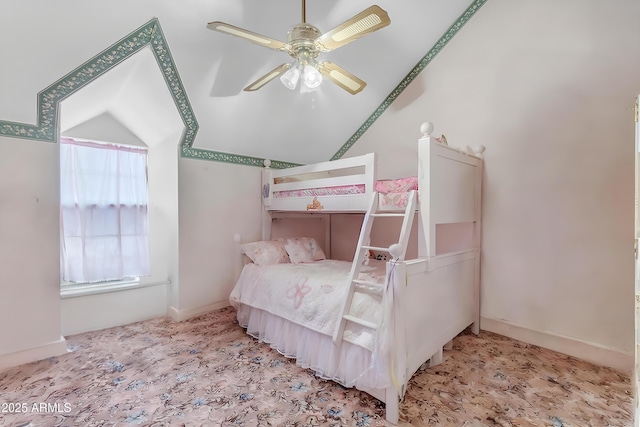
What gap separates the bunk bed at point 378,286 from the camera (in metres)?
1.77

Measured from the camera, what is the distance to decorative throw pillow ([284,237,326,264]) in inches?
128

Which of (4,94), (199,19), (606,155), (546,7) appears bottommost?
(606,155)

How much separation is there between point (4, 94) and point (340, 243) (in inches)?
143

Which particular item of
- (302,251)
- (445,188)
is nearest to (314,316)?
(302,251)

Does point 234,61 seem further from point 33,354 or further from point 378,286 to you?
point 33,354

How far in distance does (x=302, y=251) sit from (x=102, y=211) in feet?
7.21

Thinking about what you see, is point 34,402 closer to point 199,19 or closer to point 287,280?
point 287,280

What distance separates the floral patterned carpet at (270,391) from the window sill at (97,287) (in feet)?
1.77

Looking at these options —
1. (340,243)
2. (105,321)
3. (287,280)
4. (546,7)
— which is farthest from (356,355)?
(546,7)

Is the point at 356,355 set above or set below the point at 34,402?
above

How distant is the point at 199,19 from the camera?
2.26 meters

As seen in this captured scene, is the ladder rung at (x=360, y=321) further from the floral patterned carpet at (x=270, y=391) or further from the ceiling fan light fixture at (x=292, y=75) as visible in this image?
the ceiling fan light fixture at (x=292, y=75)

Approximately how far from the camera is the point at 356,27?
1.55 metres

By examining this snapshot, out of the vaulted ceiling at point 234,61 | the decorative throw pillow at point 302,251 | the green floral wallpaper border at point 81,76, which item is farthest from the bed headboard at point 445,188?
the green floral wallpaper border at point 81,76
